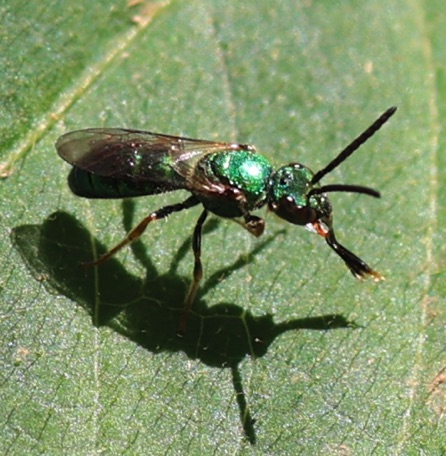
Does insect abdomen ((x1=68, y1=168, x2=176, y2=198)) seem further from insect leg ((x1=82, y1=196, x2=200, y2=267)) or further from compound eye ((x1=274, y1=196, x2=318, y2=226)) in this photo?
compound eye ((x1=274, y1=196, x2=318, y2=226))

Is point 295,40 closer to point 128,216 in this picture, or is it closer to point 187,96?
point 187,96

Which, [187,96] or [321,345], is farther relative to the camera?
[187,96]

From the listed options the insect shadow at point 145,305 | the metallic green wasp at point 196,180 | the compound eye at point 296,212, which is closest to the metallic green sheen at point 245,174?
the metallic green wasp at point 196,180

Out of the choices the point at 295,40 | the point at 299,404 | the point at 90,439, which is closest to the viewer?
the point at 90,439

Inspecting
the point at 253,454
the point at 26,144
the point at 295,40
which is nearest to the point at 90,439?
the point at 253,454

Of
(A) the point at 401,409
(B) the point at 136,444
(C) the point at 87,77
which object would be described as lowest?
(A) the point at 401,409

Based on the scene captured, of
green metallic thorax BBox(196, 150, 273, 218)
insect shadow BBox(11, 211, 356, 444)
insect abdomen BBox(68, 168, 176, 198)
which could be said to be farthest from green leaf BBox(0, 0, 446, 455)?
green metallic thorax BBox(196, 150, 273, 218)

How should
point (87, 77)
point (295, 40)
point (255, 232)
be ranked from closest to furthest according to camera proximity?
1. point (255, 232)
2. point (87, 77)
3. point (295, 40)

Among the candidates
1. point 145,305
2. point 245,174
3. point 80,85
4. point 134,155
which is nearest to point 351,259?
point 245,174
